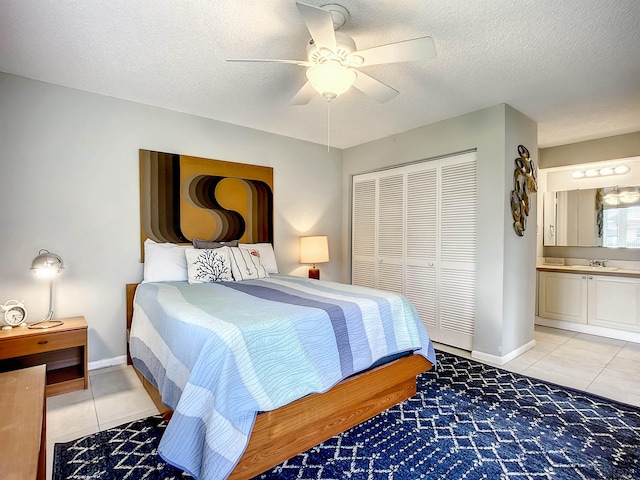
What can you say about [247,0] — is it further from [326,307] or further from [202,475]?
[202,475]

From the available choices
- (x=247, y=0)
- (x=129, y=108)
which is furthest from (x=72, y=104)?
(x=247, y=0)

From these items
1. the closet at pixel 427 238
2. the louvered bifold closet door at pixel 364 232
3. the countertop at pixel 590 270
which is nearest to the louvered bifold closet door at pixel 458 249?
the closet at pixel 427 238

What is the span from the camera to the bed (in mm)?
1513

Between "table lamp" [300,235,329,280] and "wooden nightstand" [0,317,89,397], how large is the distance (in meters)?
2.38

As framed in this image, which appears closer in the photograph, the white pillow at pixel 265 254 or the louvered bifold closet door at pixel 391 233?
the white pillow at pixel 265 254

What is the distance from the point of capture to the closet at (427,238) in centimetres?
356

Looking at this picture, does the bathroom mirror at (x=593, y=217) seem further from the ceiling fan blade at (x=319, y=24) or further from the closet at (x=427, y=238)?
the ceiling fan blade at (x=319, y=24)

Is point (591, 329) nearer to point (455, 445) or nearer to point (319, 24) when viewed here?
point (455, 445)

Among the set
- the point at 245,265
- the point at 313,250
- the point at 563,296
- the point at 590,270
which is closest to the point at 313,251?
the point at 313,250

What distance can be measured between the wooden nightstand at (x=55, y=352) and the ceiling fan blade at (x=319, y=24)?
2.65 meters

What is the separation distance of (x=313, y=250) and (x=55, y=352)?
271cm

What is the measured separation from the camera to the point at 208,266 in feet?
10.5

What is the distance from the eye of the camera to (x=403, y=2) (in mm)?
1849

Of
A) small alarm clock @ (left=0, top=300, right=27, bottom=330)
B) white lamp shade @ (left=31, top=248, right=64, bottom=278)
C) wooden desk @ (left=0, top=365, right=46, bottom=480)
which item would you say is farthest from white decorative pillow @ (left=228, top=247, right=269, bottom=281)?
wooden desk @ (left=0, top=365, right=46, bottom=480)
